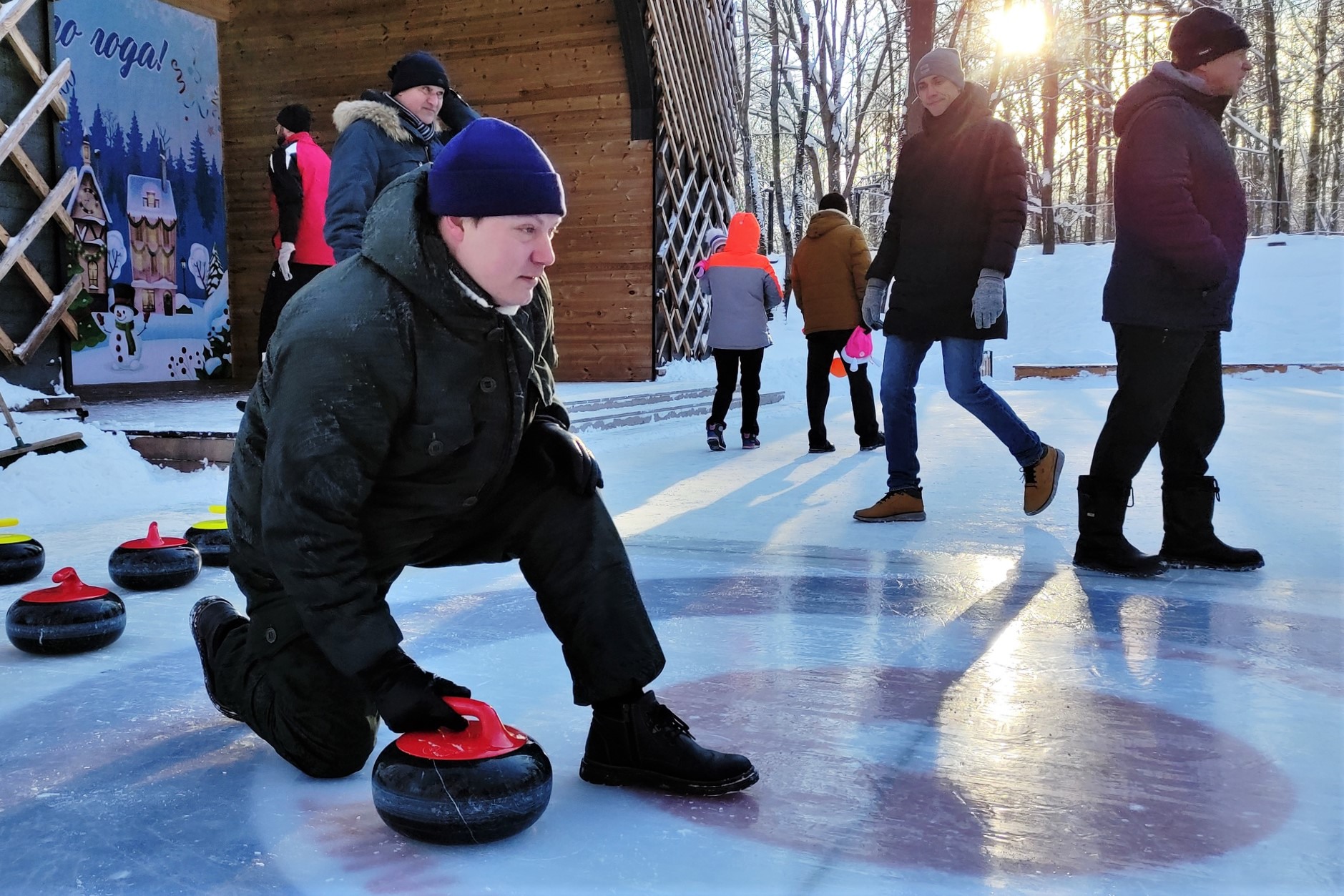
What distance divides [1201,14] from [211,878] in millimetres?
2445

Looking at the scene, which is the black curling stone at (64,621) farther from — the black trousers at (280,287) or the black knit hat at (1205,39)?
the black knit hat at (1205,39)

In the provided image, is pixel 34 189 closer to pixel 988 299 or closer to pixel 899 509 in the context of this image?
pixel 899 509

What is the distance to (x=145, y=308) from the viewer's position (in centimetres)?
705

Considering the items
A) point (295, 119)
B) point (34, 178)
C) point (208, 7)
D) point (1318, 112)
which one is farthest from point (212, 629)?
point (1318, 112)

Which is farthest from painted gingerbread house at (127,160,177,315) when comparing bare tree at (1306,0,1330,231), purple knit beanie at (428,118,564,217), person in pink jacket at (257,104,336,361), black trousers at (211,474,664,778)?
bare tree at (1306,0,1330,231)

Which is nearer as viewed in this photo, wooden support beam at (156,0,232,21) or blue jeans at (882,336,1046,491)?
blue jeans at (882,336,1046,491)

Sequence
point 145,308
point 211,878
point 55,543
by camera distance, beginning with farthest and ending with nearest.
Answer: point 145,308 → point 55,543 → point 211,878

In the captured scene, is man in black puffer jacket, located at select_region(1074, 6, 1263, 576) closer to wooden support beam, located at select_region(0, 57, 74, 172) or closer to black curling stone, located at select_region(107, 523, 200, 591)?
black curling stone, located at select_region(107, 523, 200, 591)

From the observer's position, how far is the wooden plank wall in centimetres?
729

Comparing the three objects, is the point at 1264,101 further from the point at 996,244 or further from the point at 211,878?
the point at 211,878

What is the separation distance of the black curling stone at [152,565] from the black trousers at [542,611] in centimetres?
100

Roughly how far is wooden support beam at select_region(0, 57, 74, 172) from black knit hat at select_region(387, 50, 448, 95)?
229 cm

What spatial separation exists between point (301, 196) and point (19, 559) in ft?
6.41

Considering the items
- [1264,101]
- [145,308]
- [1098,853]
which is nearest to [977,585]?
[1098,853]
